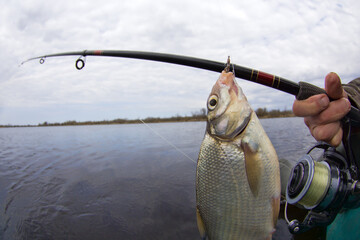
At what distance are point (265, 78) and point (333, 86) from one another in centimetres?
68

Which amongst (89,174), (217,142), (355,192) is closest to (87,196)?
(89,174)

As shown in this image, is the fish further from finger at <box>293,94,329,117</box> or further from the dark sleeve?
the dark sleeve

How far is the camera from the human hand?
66.4 inches

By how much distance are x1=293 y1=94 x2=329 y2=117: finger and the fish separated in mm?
579

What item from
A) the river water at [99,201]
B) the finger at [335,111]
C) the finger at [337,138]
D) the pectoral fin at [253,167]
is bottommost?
the river water at [99,201]

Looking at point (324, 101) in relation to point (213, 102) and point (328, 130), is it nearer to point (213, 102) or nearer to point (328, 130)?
point (328, 130)

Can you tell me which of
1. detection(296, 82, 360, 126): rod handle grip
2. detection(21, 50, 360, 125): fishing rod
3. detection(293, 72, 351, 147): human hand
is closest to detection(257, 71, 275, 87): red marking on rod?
detection(21, 50, 360, 125): fishing rod

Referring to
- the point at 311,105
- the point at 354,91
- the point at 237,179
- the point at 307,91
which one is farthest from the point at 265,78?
the point at 237,179

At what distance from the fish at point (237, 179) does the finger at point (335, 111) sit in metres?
0.68

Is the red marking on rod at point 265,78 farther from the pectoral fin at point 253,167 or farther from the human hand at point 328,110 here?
the pectoral fin at point 253,167

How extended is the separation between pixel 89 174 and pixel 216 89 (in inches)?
348

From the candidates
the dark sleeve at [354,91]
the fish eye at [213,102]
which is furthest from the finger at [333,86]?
the fish eye at [213,102]

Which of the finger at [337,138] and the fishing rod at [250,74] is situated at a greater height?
the fishing rod at [250,74]

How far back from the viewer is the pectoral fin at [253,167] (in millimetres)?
1487
